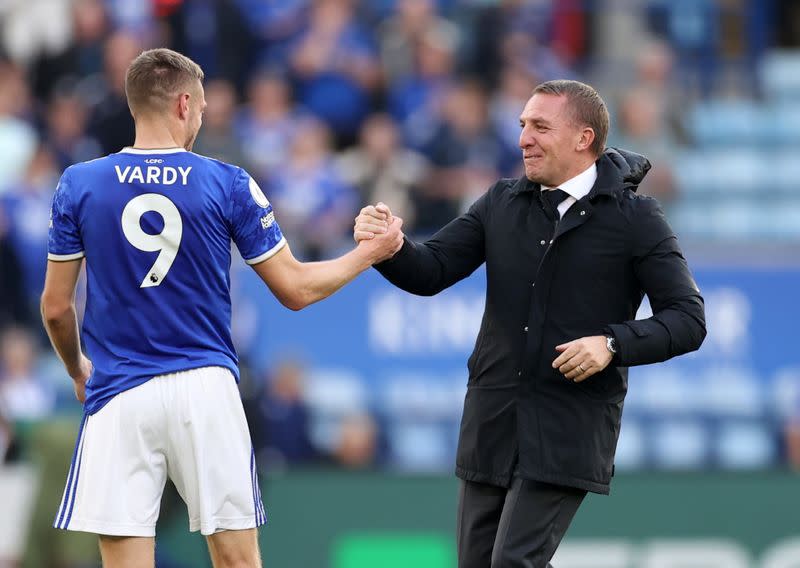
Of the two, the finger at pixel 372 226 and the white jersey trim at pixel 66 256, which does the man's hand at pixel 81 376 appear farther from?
the finger at pixel 372 226

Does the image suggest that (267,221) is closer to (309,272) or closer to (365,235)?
(309,272)

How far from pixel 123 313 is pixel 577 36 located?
9.90m

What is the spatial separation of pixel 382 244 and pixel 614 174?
37.8 inches

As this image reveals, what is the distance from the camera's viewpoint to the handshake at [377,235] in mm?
5867

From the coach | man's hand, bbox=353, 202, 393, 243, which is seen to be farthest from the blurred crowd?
the coach

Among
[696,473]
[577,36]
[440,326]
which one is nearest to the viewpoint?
[696,473]

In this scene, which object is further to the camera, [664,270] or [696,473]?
[696,473]

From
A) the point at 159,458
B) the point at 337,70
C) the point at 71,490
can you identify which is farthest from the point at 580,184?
the point at 337,70

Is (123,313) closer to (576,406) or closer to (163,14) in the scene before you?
(576,406)

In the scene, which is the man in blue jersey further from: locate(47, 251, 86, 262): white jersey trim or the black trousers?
the black trousers

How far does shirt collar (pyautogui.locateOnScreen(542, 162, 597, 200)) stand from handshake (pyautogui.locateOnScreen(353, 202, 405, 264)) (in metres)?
0.64

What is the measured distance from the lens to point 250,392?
10703 mm

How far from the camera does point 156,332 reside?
5293 mm

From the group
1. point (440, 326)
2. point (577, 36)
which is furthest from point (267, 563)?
point (577, 36)
